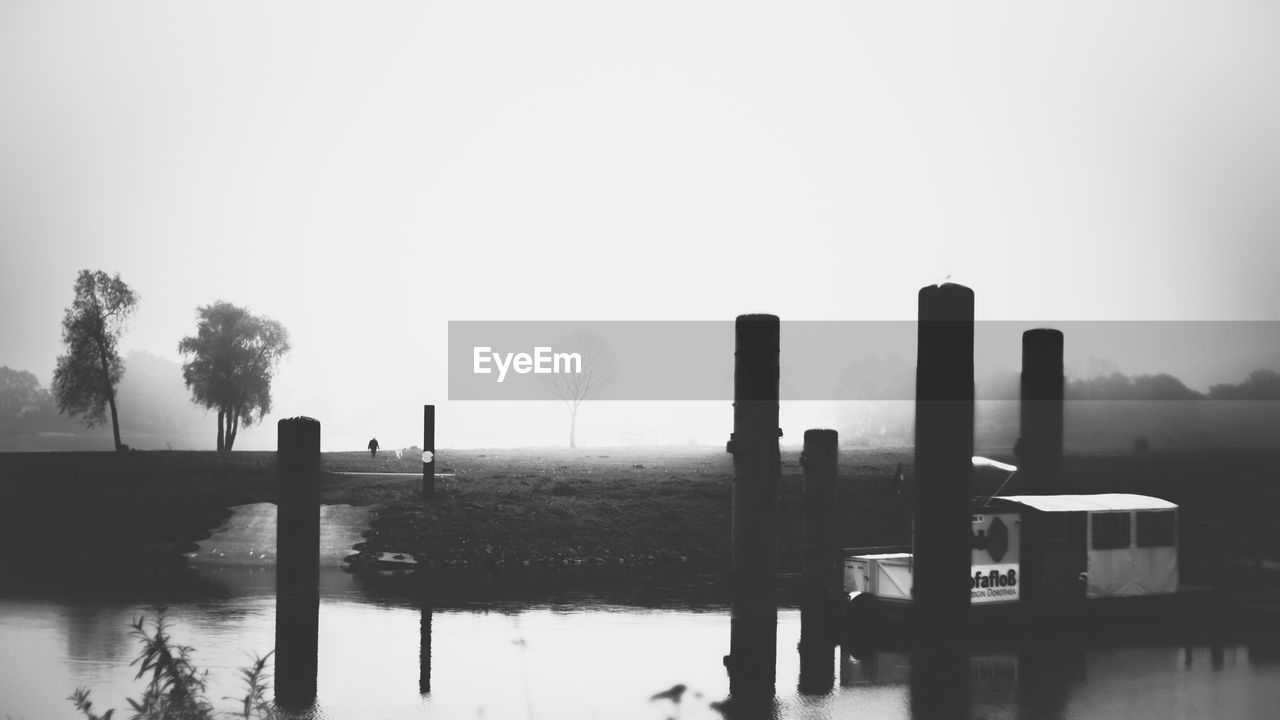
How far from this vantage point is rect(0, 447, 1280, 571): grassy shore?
26.3 metres

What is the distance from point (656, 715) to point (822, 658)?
4026 millimetres

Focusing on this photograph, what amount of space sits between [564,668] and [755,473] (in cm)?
480

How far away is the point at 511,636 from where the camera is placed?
16.3 metres

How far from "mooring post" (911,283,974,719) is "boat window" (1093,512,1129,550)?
1066 centimetres

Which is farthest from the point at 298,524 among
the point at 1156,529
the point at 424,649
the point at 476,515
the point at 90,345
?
the point at 90,345

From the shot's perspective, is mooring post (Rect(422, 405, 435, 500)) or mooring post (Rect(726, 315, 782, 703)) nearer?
mooring post (Rect(726, 315, 782, 703))

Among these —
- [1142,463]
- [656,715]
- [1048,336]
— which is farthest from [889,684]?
[1142,463]

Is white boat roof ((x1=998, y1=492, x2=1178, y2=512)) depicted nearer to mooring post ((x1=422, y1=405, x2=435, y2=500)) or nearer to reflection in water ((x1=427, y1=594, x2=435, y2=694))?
reflection in water ((x1=427, y1=594, x2=435, y2=694))

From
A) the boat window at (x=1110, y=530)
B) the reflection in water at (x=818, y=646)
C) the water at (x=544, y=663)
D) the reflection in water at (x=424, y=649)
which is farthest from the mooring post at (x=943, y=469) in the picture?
the boat window at (x=1110, y=530)

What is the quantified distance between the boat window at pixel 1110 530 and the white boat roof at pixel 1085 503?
12 cm

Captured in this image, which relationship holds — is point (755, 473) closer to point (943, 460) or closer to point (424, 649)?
point (943, 460)

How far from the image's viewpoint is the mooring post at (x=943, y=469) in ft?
26.2

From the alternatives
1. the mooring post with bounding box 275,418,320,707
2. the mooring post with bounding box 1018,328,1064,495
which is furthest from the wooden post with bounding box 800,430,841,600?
the mooring post with bounding box 275,418,320,707

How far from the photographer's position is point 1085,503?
18.1m
